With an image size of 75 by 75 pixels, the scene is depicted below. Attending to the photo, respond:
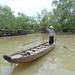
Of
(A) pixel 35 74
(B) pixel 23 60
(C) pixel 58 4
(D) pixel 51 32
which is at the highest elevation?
(C) pixel 58 4

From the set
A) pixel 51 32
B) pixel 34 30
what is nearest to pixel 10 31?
pixel 34 30

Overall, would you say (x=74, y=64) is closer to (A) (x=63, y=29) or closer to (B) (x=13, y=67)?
(B) (x=13, y=67)

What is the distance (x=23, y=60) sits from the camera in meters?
7.94

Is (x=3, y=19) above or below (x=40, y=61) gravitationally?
above

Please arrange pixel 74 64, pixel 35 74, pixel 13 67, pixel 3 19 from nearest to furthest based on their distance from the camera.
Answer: pixel 35 74 < pixel 13 67 < pixel 74 64 < pixel 3 19

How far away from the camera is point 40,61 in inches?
391

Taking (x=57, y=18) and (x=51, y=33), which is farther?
(x=57, y=18)

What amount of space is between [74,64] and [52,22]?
110 feet

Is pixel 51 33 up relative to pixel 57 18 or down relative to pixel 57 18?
down

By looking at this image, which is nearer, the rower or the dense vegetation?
the rower

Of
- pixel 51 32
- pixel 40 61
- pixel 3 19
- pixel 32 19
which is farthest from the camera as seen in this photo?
pixel 32 19

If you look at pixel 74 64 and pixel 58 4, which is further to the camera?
pixel 58 4

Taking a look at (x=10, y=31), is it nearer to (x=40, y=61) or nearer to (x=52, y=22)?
(x=52, y=22)

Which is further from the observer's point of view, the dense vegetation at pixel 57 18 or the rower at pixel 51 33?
the dense vegetation at pixel 57 18
